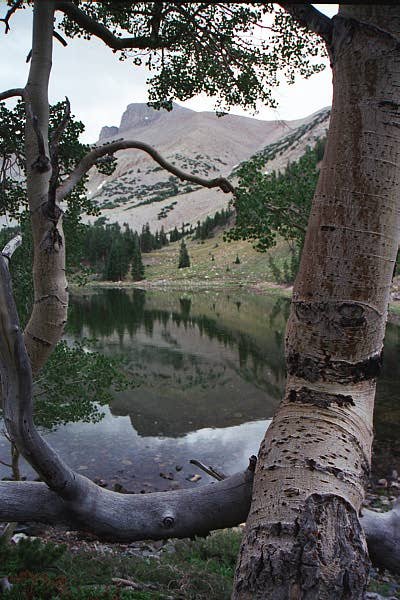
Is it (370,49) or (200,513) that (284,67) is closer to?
(370,49)

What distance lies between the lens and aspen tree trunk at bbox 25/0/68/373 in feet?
10.6

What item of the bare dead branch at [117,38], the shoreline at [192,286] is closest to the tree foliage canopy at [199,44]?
the bare dead branch at [117,38]

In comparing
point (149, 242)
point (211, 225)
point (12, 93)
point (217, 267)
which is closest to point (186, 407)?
point (12, 93)

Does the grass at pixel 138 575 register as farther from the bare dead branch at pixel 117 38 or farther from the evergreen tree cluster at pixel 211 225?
the evergreen tree cluster at pixel 211 225

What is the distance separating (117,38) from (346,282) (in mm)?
3671

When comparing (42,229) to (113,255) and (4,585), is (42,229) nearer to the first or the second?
(4,585)

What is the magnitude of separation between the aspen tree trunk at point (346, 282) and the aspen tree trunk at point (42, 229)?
2.29 m

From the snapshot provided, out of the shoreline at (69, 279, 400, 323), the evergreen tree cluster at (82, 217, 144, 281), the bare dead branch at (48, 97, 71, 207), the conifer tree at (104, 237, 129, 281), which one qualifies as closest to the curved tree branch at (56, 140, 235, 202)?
the bare dead branch at (48, 97, 71, 207)

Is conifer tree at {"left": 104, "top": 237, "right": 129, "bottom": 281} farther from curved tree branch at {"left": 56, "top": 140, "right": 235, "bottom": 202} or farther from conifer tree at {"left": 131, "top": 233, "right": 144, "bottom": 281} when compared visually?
curved tree branch at {"left": 56, "top": 140, "right": 235, "bottom": 202}

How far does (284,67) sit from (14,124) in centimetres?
279

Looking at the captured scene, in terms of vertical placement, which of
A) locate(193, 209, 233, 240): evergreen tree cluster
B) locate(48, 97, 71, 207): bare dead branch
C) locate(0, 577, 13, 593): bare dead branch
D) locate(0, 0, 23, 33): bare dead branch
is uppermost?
locate(193, 209, 233, 240): evergreen tree cluster

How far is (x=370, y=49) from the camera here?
4.42 ft

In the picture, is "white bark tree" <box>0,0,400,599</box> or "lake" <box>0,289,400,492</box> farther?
"lake" <box>0,289,400,492</box>

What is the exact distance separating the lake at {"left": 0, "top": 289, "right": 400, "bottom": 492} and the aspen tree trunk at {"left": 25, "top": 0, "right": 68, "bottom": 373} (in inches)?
165
